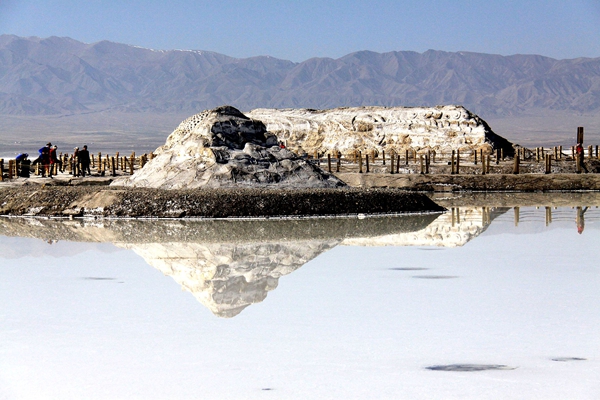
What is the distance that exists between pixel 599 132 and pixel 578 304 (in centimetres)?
14374

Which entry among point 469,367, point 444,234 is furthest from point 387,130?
point 469,367

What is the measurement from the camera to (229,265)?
9.38 meters

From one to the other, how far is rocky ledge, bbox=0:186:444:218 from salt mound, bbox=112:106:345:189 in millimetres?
1318

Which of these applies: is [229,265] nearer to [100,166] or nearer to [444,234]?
[444,234]

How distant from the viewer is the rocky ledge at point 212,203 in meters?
15.3

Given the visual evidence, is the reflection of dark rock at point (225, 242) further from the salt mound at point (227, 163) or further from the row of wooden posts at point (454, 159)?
the row of wooden posts at point (454, 159)

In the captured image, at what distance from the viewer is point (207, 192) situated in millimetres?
15859

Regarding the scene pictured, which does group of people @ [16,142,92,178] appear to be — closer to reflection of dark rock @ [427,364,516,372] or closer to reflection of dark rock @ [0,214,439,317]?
reflection of dark rock @ [0,214,439,317]

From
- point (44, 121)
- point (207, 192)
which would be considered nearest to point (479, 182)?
point (207, 192)

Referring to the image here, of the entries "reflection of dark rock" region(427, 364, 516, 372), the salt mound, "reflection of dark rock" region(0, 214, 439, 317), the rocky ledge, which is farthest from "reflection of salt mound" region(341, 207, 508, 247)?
"reflection of dark rock" region(427, 364, 516, 372)

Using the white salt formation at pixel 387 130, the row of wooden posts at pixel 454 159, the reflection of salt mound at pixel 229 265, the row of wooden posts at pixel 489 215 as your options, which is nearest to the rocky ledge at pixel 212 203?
the row of wooden posts at pixel 489 215

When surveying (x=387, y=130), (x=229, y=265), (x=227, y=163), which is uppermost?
(x=387, y=130)

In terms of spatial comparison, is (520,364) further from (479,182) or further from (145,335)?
(479,182)

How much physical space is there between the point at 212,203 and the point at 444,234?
4.27m
